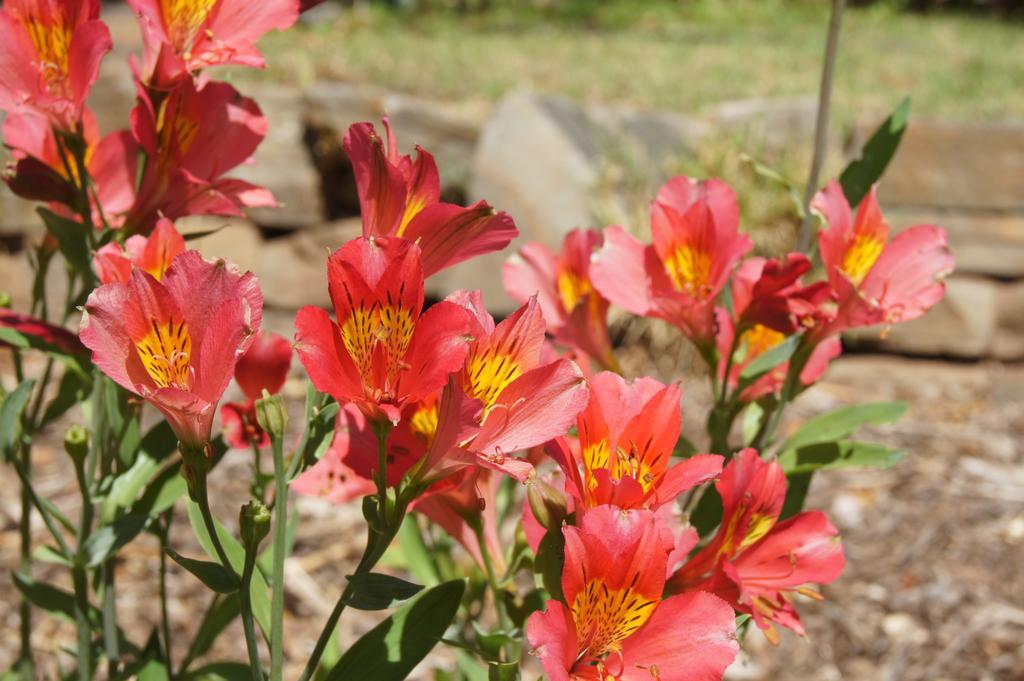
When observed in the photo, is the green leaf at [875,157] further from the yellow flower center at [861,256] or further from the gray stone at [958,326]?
the gray stone at [958,326]

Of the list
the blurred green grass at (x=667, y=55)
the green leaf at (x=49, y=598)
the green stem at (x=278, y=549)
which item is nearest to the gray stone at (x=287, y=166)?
the blurred green grass at (x=667, y=55)

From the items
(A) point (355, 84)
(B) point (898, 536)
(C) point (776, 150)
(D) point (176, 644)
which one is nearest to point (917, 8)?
(C) point (776, 150)

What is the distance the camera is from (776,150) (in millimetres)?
3971

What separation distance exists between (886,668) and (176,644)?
1.37m

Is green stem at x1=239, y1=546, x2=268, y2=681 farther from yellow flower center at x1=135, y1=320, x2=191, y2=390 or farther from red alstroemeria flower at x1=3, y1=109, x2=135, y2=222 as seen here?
red alstroemeria flower at x1=3, y1=109, x2=135, y2=222

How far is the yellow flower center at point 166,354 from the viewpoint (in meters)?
0.64

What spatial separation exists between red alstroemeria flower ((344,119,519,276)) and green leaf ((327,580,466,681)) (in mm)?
227

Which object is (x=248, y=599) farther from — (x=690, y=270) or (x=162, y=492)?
(x=690, y=270)

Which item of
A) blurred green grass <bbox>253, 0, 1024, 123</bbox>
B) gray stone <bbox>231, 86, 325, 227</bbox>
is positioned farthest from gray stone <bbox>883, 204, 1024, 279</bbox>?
gray stone <bbox>231, 86, 325, 227</bbox>

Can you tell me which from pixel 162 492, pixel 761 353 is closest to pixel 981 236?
pixel 761 353

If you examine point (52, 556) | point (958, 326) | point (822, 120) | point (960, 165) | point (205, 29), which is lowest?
point (958, 326)

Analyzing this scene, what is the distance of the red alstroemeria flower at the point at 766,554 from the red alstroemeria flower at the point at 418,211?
9.7 inches

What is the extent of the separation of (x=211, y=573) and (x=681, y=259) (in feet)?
1.48

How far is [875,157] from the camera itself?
39.9 inches
